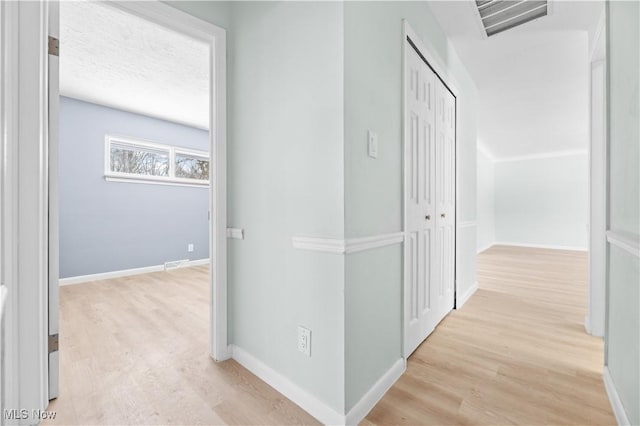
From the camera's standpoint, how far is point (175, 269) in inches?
176

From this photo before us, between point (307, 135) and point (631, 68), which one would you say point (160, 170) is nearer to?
point (307, 135)

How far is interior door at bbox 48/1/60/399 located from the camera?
135 centimetres

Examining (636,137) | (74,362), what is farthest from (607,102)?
(74,362)

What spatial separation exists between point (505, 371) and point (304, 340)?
4.10 ft

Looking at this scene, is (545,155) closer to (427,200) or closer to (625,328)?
(427,200)

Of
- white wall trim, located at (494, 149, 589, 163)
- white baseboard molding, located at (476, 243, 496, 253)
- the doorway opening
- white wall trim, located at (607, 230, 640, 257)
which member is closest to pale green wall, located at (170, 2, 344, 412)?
the doorway opening

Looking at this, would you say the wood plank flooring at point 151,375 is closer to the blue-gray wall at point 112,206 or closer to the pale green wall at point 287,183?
the pale green wall at point 287,183

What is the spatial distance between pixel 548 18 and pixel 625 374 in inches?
95.1

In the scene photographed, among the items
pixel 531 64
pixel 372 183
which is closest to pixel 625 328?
pixel 372 183

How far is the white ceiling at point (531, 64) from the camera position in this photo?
2137mm

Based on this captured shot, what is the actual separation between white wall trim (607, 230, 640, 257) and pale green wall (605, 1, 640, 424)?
20 millimetres

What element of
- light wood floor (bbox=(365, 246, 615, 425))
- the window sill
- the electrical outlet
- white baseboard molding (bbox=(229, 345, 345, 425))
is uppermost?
the window sill

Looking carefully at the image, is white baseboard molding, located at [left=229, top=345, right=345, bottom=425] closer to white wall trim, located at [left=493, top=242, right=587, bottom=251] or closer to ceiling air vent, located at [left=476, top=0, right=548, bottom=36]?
ceiling air vent, located at [left=476, top=0, right=548, bottom=36]

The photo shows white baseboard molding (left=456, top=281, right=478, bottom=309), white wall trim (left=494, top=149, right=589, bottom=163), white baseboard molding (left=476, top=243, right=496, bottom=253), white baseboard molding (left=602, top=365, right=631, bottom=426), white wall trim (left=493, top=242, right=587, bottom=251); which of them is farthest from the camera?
white wall trim (left=493, top=242, right=587, bottom=251)
